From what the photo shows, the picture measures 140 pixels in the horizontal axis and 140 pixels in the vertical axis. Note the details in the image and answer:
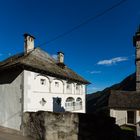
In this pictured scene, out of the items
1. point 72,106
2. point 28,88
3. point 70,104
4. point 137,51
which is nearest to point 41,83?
point 28,88

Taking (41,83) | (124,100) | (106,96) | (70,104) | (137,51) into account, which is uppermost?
(137,51)

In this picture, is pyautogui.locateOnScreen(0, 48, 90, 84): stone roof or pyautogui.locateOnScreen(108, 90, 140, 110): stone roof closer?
pyautogui.locateOnScreen(0, 48, 90, 84): stone roof

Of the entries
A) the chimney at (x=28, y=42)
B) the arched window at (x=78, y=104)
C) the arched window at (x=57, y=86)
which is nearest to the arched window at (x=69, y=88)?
the arched window at (x=57, y=86)

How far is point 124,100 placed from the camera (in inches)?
1282

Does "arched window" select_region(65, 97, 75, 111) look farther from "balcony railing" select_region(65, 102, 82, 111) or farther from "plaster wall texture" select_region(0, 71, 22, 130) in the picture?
"plaster wall texture" select_region(0, 71, 22, 130)

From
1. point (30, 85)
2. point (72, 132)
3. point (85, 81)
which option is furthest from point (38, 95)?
point (85, 81)

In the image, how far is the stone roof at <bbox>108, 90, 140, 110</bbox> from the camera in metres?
31.2

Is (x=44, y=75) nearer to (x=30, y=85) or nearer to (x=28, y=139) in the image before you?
(x=30, y=85)

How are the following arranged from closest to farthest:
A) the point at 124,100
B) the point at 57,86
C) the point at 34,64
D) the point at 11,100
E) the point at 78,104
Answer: the point at 11,100
the point at 34,64
the point at 57,86
the point at 78,104
the point at 124,100

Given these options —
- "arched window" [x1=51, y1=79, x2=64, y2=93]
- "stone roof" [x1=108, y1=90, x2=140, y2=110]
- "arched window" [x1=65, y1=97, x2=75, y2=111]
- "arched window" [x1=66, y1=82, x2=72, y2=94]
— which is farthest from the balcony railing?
"stone roof" [x1=108, y1=90, x2=140, y2=110]

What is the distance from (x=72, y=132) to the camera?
1438 cm

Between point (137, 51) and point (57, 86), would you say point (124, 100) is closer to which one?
point (137, 51)

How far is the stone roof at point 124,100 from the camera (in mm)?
31250

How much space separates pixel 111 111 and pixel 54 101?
13.1 m
